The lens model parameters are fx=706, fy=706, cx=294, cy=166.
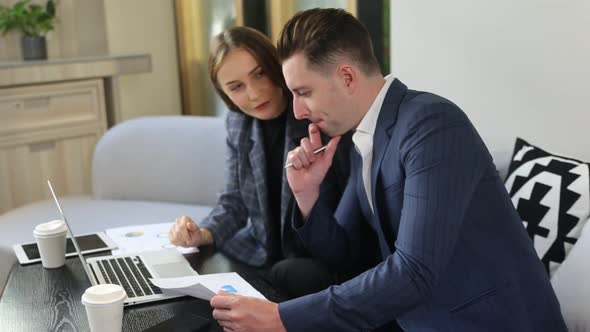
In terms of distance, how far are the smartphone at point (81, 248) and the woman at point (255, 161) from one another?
18 cm

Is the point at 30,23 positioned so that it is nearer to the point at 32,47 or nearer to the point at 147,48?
the point at 32,47

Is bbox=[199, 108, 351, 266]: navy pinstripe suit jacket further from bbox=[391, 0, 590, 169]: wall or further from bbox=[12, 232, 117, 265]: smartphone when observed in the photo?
bbox=[391, 0, 590, 169]: wall

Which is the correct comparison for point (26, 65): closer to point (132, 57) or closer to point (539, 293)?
point (132, 57)

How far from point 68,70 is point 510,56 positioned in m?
2.08

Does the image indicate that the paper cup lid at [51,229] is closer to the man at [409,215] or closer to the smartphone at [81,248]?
the smartphone at [81,248]

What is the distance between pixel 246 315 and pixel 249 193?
31.4 inches

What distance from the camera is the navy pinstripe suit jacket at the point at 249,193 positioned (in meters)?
1.84

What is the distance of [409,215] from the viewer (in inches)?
47.1

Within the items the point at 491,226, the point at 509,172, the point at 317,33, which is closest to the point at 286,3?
the point at 509,172

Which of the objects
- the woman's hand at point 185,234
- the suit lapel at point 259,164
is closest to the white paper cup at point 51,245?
the woman's hand at point 185,234

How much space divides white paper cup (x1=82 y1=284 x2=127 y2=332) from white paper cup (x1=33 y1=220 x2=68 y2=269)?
473 millimetres

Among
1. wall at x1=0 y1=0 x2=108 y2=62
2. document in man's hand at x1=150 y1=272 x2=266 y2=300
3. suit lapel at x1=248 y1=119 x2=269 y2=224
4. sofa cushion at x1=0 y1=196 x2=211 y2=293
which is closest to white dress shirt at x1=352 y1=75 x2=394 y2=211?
document in man's hand at x1=150 y1=272 x2=266 y2=300

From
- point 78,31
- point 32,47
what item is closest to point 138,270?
point 32,47

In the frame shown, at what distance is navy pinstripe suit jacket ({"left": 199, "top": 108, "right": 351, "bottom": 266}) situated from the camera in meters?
1.84
